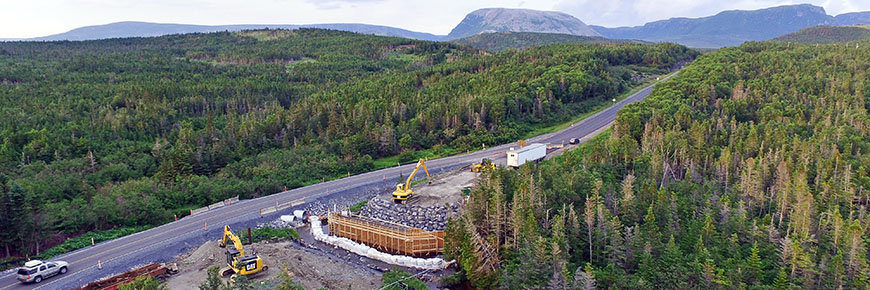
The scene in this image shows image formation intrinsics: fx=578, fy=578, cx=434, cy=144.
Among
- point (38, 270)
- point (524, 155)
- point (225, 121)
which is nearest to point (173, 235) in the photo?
point (38, 270)

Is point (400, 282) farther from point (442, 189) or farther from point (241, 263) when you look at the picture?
point (442, 189)

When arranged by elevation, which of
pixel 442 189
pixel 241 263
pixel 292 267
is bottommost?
pixel 292 267

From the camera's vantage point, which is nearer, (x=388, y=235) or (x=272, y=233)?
(x=388, y=235)

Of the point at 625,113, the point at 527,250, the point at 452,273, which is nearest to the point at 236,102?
the point at 625,113

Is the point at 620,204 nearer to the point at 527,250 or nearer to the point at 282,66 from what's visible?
the point at 527,250

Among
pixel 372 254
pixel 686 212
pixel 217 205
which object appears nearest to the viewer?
pixel 686 212

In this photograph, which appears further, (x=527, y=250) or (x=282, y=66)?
(x=282, y=66)
